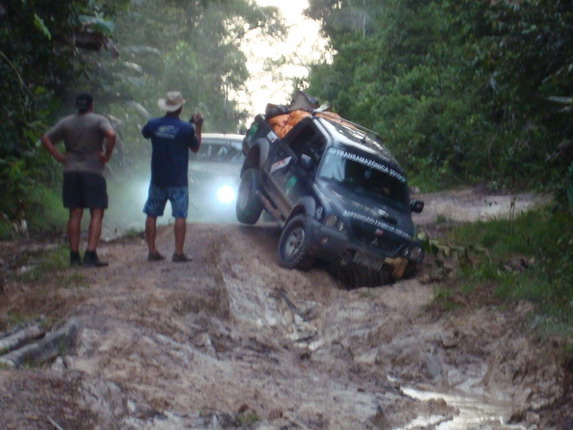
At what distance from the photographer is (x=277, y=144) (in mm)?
13586

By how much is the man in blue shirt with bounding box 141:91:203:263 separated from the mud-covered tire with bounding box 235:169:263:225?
3445 millimetres

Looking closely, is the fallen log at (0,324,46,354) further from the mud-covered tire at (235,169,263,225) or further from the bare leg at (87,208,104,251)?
the mud-covered tire at (235,169,263,225)

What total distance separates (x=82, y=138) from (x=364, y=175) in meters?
4.15

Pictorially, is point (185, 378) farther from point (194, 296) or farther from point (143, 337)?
point (194, 296)

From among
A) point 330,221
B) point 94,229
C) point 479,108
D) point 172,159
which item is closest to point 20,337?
point 94,229

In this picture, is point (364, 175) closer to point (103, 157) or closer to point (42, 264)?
point (103, 157)

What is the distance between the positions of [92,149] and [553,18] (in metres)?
5.09

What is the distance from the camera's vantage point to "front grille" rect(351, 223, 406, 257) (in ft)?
38.0

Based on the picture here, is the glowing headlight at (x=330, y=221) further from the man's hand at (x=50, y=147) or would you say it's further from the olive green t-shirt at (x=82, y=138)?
the man's hand at (x=50, y=147)

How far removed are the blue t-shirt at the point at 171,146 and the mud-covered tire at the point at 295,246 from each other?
1.96m

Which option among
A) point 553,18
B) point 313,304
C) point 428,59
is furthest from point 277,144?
point 428,59

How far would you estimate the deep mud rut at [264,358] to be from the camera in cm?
538

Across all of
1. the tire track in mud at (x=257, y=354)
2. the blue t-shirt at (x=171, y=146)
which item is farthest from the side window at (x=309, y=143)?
the blue t-shirt at (x=171, y=146)

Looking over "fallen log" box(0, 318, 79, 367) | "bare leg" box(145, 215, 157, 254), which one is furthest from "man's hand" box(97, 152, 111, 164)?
"fallen log" box(0, 318, 79, 367)
